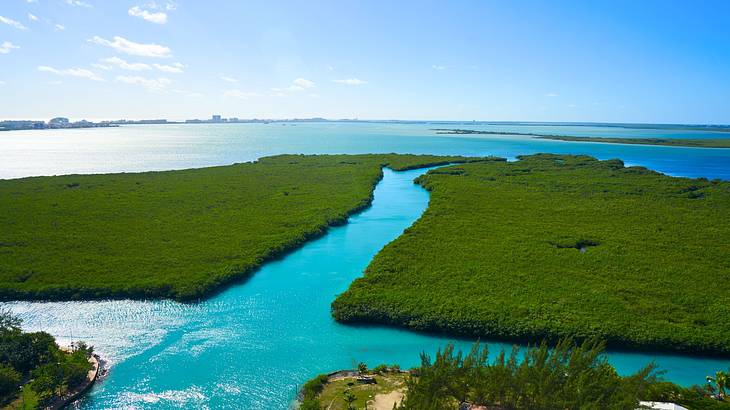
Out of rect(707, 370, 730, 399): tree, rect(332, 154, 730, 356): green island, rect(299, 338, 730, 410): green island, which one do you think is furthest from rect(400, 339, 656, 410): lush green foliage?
rect(332, 154, 730, 356): green island

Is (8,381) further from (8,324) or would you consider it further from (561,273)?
(561,273)

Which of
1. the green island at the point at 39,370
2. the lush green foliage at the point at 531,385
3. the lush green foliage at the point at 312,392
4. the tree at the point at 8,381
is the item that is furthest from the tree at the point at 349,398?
the tree at the point at 8,381

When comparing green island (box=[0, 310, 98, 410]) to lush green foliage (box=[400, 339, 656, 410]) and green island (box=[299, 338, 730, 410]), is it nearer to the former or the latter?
green island (box=[299, 338, 730, 410])

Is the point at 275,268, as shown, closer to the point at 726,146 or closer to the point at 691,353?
the point at 691,353

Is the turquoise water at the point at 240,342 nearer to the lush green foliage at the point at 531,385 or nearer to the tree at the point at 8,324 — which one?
the tree at the point at 8,324

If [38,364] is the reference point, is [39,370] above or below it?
above

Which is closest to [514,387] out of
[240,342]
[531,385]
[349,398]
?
[531,385]
